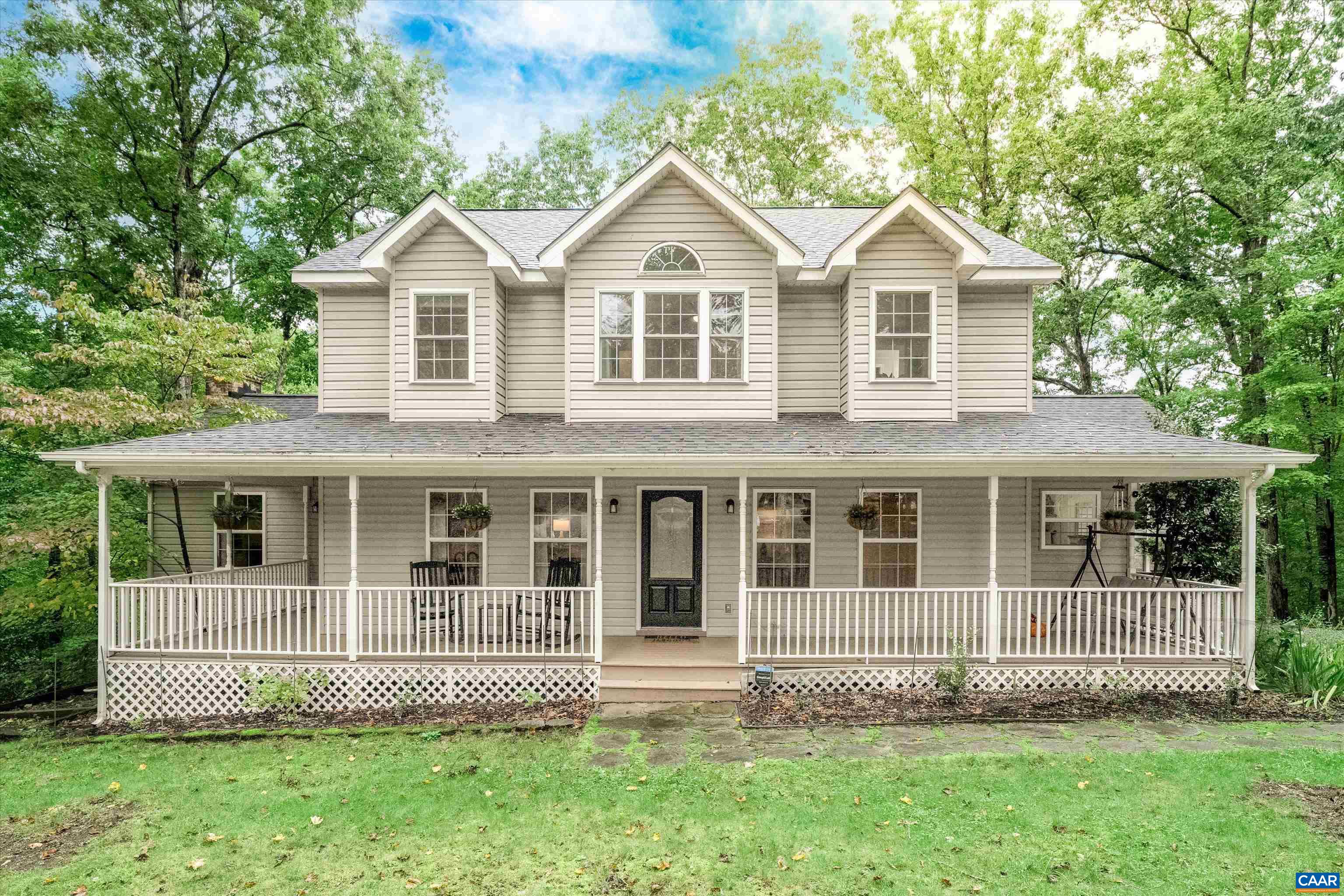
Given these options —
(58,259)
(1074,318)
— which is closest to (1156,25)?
(1074,318)

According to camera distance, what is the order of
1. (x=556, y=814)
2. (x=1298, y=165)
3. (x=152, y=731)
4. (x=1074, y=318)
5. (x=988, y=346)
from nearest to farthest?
(x=556, y=814)
(x=152, y=731)
(x=988, y=346)
(x=1298, y=165)
(x=1074, y=318)

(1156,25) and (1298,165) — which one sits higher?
(1156,25)

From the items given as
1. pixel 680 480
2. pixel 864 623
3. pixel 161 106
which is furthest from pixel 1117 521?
pixel 161 106

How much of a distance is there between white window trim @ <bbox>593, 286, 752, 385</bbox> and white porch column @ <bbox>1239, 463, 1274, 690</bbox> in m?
6.67

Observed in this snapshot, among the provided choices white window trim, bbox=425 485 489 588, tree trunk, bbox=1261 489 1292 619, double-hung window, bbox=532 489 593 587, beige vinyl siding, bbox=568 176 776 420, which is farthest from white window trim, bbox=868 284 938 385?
tree trunk, bbox=1261 489 1292 619

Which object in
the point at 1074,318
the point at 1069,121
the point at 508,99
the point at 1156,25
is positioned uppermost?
the point at 508,99

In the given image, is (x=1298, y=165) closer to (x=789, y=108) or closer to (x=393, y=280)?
(x=789, y=108)

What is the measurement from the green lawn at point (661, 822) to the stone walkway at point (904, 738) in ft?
0.74

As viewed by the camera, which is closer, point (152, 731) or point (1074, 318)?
point (152, 731)

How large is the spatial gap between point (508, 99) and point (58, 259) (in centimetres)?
1684

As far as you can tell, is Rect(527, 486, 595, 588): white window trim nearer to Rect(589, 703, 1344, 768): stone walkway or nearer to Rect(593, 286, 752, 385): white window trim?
Rect(593, 286, 752, 385): white window trim

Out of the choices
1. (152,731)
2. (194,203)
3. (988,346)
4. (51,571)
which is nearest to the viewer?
(152,731)

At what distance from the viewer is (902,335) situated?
9.78 m

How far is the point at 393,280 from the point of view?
9.98m
